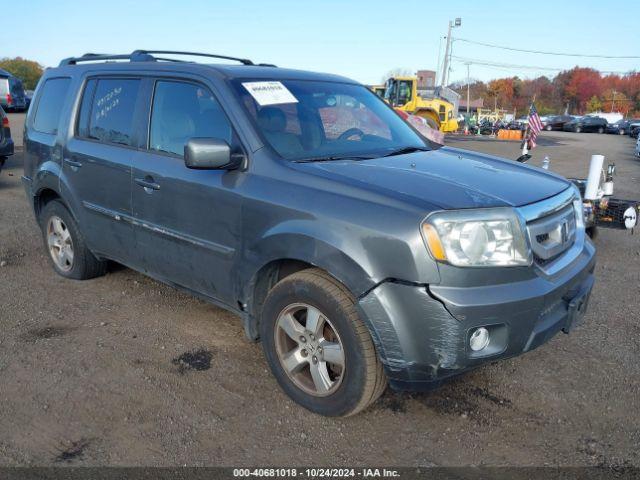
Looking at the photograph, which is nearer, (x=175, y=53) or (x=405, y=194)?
(x=405, y=194)

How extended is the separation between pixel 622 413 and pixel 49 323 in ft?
12.8

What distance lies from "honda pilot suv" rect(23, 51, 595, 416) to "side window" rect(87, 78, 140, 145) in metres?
0.02

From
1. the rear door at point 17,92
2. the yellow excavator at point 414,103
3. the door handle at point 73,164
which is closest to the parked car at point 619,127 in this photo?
the yellow excavator at point 414,103

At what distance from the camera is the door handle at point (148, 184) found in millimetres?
3715

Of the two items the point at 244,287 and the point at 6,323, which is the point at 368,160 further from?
the point at 6,323

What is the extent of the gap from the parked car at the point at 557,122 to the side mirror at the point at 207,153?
51.7 meters

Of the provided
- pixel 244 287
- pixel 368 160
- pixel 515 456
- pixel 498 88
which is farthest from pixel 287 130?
pixel 498 88

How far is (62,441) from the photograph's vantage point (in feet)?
9.15

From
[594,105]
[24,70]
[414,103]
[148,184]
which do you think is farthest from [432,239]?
[594,105]

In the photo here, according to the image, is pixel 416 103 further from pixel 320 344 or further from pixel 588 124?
pixel 588 124

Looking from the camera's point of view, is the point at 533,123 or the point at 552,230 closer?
the point at 552,230

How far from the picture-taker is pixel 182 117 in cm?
368

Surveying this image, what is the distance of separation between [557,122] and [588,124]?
3.15 m

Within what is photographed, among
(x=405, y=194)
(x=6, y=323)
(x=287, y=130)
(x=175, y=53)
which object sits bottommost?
(x=6, y=323)
